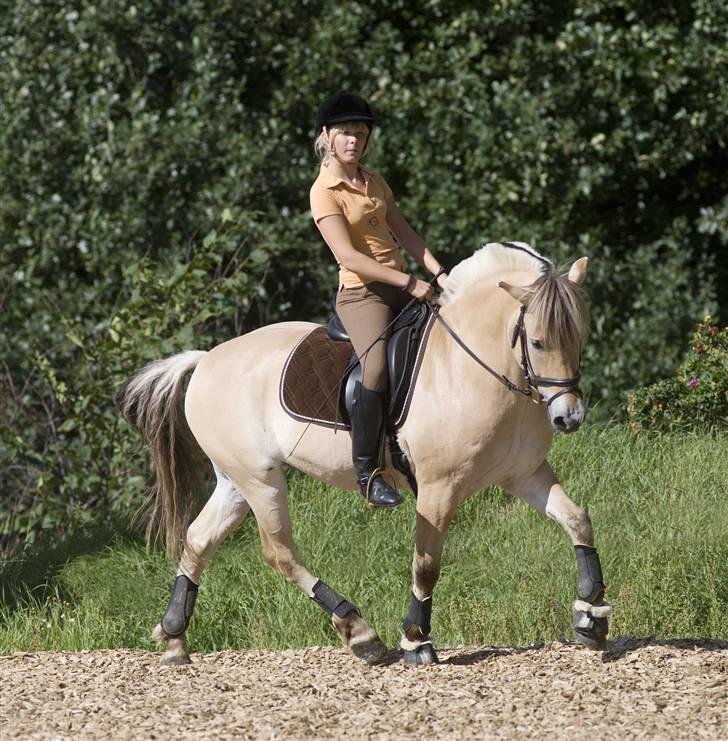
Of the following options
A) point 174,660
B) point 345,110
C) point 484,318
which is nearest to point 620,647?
point 484,318

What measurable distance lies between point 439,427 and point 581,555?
0.78 meters

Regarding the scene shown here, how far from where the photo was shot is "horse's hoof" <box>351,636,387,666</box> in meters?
5.92

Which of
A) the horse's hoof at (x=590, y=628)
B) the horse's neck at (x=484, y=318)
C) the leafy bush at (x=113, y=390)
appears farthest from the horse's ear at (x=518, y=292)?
the leafy bush at (x=113, y=390)

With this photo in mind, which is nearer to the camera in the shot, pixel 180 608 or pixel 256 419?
pixel 256 419

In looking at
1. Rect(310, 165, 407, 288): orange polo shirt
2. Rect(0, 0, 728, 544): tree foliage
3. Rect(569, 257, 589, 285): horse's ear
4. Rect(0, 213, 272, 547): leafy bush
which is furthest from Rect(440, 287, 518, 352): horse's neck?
Rect(0, 0, 728, 544): tree foliage

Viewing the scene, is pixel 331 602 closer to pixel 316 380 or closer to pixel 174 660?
pixel 174 660

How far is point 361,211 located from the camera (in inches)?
231

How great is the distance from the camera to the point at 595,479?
808cm

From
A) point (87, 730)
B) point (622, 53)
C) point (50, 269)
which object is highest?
point (622, 53)

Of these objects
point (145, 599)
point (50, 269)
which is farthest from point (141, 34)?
point (145, 599)

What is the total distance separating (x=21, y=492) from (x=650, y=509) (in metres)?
5.58

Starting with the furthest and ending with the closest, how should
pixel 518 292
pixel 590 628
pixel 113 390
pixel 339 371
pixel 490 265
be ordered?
pixel 113 390, pixel 339 371, pixel 490 265, pixel 590 628, pixel 518 292

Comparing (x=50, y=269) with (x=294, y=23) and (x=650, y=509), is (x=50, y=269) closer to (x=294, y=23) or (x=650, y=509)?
(x=294, y=23)

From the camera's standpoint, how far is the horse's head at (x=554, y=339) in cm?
520
